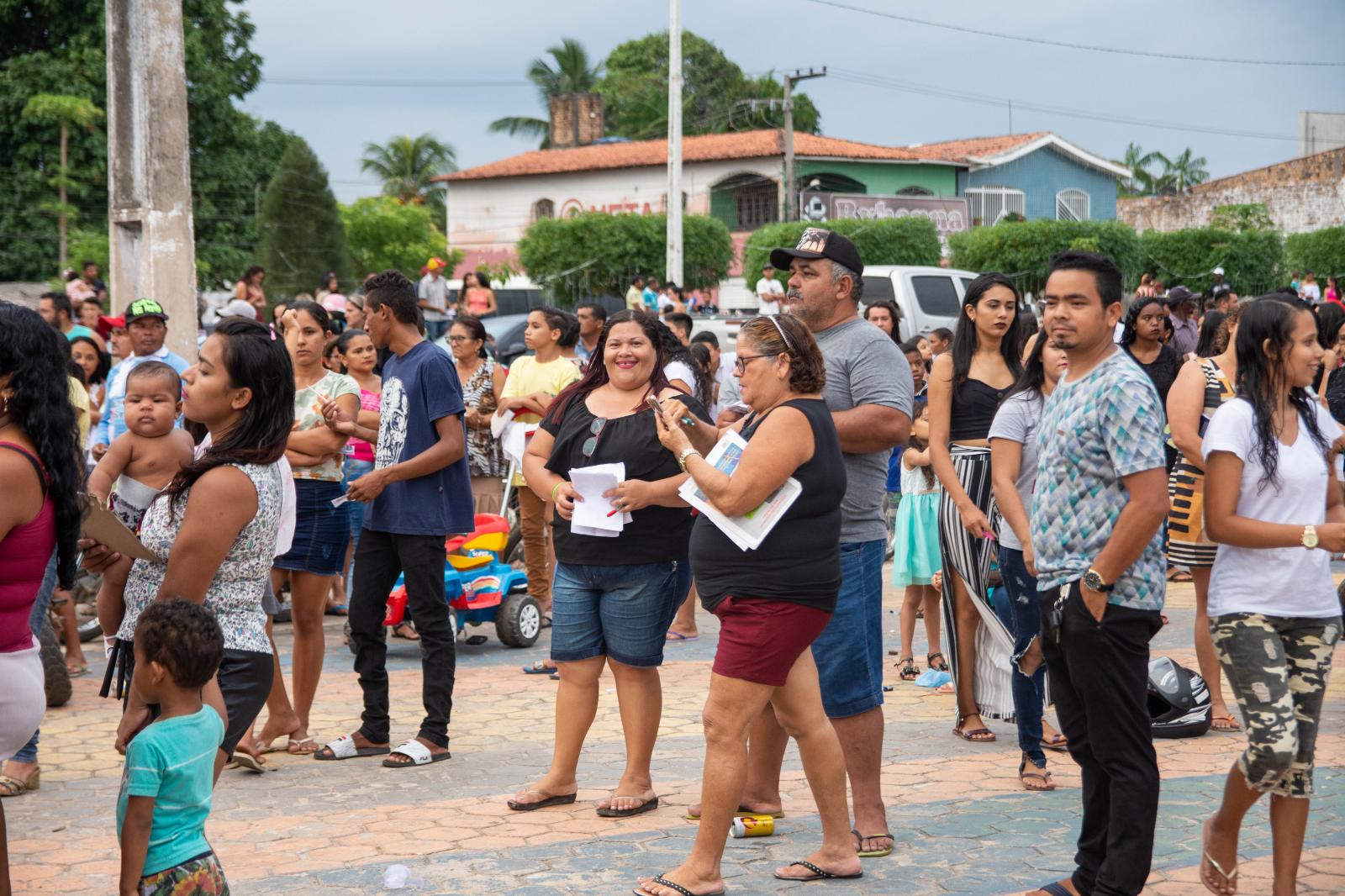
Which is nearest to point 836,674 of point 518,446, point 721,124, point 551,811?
point 551,811

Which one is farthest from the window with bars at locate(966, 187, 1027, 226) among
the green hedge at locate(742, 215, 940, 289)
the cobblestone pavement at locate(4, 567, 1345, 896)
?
the cobblestone pavement at locate(4, 567, 1345, 896)

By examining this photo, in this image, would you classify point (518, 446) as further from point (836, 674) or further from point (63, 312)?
point (836, 674)

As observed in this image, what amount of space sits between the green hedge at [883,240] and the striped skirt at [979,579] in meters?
30.7

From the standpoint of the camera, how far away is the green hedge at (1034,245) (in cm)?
3716

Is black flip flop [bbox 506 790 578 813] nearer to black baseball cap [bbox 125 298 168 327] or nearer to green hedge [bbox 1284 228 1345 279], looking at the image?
black baseball cap [bbox 125 298 168 327]

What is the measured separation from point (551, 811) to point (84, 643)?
17.1 ft

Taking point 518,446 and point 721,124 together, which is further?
point 721,124

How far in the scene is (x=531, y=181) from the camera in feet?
194

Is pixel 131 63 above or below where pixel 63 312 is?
above

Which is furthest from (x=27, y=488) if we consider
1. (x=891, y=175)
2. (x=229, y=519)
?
(x=891, y=175)

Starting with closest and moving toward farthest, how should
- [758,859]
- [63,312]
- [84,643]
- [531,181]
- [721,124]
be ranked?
[758,859]
[84,643]
[63,312]
[531,181]
[721,124]

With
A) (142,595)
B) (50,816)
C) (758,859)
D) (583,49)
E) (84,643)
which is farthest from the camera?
(583,49)

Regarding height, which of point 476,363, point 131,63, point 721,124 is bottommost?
point 476,363

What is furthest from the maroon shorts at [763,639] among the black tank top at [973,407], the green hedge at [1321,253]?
the green hedge at [1321,253]
